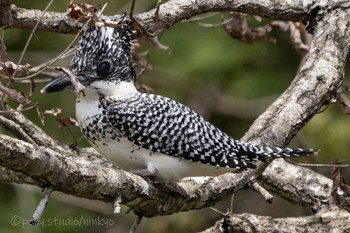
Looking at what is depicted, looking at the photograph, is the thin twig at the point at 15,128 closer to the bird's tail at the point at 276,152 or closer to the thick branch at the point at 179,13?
the thick branch at the point at 179,13

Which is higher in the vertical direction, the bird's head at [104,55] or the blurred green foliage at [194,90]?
the bird's head at [104,55]

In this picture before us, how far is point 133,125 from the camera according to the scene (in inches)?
144

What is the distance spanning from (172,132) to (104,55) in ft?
1.43

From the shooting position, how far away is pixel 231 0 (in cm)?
426

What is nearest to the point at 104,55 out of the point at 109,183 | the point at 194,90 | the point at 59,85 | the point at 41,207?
the point at 59,85

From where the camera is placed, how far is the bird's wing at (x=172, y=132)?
3.66 meters

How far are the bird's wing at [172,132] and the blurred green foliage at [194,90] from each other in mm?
2212

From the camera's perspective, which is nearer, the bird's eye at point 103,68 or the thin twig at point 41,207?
the thin twig at point 41,207

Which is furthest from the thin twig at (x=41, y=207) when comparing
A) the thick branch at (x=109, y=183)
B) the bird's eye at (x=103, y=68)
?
the bird's eye at (x=103, y=68)

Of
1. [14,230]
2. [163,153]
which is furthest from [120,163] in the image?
[14,230]

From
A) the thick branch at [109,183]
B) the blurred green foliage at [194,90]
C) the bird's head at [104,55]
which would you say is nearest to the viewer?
the thick branch at [109,183]

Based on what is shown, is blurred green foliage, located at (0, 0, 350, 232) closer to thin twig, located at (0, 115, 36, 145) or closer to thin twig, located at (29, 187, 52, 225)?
thin twig, located at (0, 115, 36, 145)

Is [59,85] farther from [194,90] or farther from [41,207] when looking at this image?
[194,90]

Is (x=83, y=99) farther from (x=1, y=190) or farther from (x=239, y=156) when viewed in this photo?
(x=1, y=190)
